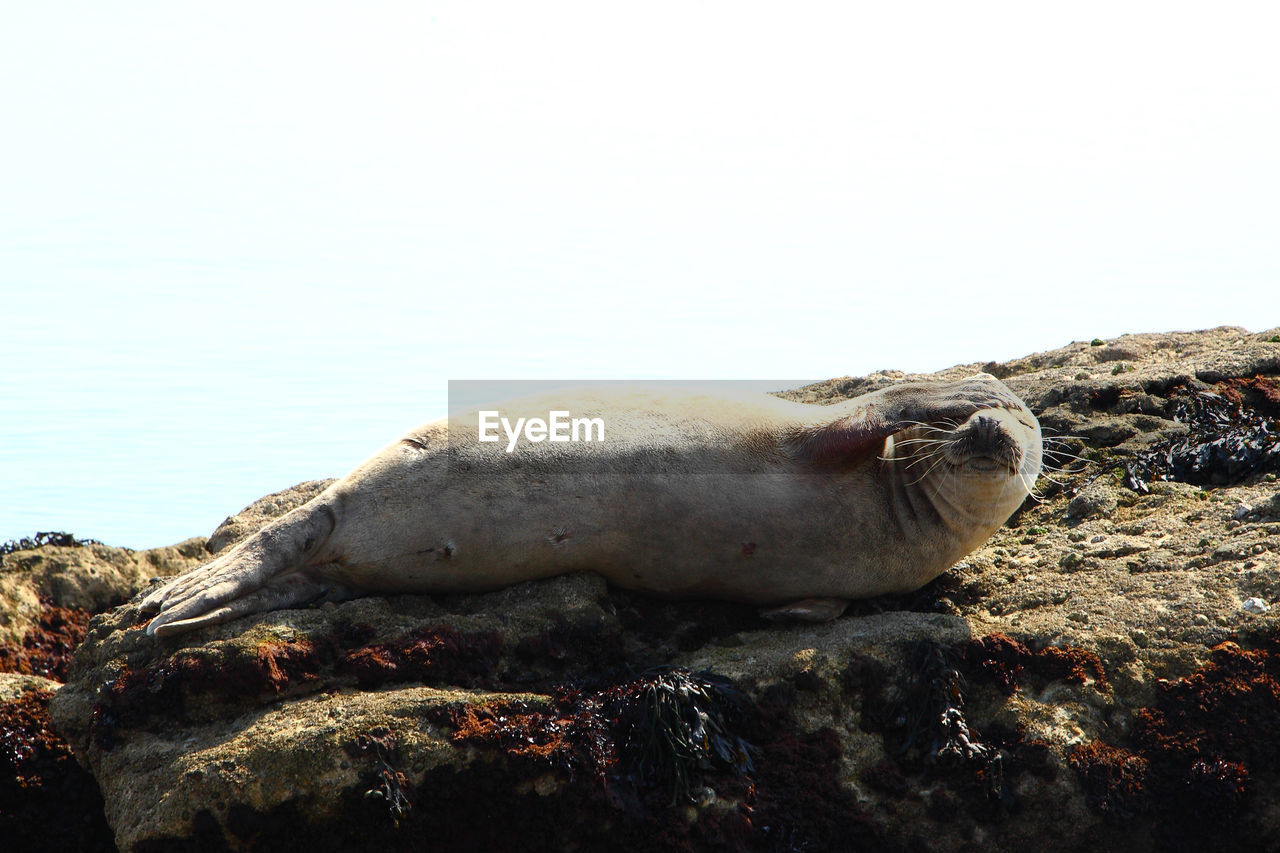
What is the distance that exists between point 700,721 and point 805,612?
1.13 m

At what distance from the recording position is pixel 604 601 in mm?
5734

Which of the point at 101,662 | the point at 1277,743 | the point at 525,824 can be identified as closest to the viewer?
the point at 525,824

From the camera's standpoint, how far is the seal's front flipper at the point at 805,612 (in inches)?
229

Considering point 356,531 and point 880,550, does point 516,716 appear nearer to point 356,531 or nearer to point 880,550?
point 356,531

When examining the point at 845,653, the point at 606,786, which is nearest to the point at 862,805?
the point at 845,653

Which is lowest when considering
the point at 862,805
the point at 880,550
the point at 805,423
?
the point at 862,805

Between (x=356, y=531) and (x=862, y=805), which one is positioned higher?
(x=356, y=531)

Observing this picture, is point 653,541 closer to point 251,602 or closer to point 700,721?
point 700,721

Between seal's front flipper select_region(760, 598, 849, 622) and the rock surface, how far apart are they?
0.24 ft

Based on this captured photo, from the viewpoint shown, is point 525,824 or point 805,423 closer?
point 525,824

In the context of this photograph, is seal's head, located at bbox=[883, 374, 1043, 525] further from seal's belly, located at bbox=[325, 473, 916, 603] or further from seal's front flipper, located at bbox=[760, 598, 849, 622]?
seal's front flipper, located at bbox=[760, 598, 849, 622]

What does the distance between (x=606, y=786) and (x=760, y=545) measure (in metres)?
1.60

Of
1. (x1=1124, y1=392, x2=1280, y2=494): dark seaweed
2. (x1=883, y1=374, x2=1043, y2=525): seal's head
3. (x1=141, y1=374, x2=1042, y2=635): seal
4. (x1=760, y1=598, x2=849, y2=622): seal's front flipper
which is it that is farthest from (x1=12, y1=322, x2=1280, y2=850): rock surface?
(x1=1124, y1=392, x2=1280, y2=494): dark seaweed

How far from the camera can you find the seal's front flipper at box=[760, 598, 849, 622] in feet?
19.1
